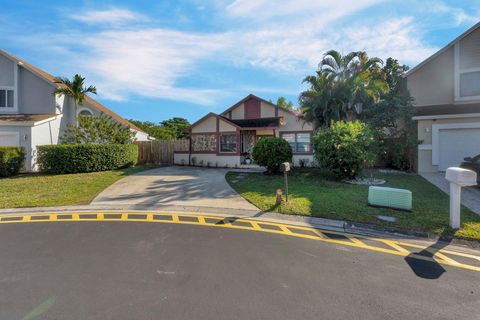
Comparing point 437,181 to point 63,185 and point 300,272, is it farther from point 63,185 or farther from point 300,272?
point 63,185

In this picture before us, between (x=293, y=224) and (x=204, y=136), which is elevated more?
(x=204, y=136)

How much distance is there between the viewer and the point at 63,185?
10.9m

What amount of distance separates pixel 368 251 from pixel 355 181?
23.7ft

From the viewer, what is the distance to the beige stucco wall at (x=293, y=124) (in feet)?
60.2

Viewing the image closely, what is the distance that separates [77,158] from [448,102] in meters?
20.6

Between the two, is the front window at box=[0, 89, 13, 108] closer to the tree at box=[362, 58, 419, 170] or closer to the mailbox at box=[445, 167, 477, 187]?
the tree at box=[362, 58, 419, 170]

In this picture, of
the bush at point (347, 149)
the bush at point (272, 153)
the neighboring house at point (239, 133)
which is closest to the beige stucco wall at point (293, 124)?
the neighboring house at point (239, 133)

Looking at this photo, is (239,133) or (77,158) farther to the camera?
(239,133)

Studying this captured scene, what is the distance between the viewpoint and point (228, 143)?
60.3 ft

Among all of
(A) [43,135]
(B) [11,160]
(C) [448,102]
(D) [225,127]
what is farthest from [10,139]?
(C) [448,102]

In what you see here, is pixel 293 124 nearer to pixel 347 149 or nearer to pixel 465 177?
pixel 347 149

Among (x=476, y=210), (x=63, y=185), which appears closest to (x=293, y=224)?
(x=476, y=210)

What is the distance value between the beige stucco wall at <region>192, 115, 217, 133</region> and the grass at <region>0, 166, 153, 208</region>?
279 inches

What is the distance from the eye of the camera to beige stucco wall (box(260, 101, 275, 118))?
64.2ft
